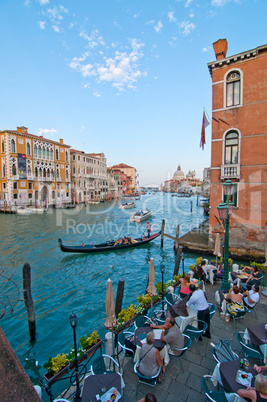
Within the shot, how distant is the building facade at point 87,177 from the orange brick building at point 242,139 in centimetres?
4220

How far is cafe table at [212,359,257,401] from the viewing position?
305cm

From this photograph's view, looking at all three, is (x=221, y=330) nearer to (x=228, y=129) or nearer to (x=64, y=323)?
(x=64, y=323)

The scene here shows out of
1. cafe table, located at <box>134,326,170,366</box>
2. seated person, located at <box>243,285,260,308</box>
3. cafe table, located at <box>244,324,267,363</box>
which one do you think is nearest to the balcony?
seated person, located at <box>243,285,260,308</box>

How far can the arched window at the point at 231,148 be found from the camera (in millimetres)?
12891

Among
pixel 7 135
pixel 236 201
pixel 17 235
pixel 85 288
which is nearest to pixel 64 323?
pixel 85 288

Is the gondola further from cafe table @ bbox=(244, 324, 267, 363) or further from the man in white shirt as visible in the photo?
cafe table @ bbox=(244, 324, 267, 363)

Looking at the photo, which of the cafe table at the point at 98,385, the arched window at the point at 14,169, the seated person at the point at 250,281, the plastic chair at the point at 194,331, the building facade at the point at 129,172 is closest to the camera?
the cafe table at the point at 98,385

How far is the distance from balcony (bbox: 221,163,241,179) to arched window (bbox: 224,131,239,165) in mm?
350

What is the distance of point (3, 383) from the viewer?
1448 mm

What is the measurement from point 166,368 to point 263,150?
12.1 metres

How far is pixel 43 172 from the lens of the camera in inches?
1725

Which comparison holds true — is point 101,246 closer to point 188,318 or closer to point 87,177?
point 188,318

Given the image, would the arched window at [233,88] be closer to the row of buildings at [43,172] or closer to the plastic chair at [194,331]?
the plastic chair at [194,331]

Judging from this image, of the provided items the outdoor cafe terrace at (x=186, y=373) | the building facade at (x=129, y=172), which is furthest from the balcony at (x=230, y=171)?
the building facade at (x=129, y=172)
